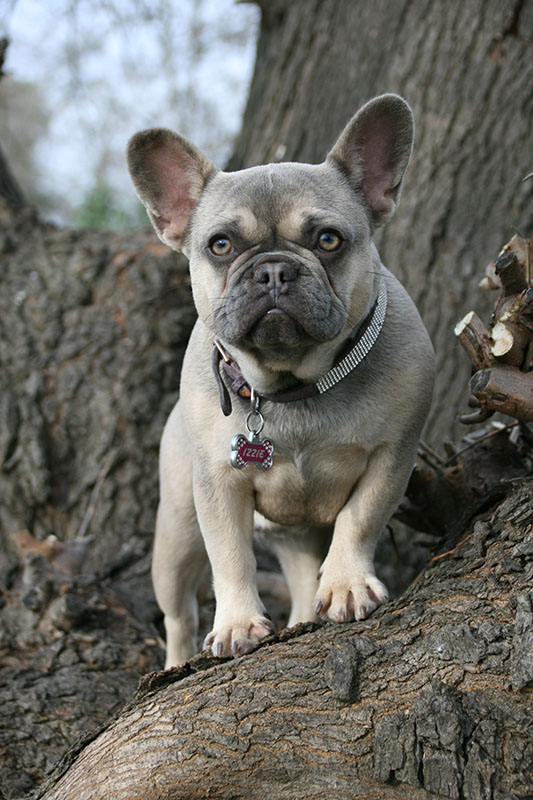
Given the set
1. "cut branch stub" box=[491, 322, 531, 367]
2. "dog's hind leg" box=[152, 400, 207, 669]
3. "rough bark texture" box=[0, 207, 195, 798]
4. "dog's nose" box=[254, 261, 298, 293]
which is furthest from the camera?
"rough bark texture" box=[0, 207, 195, 798]

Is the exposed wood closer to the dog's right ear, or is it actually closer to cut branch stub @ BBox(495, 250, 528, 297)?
cut branch stub @ BBox(495, 250, 528, 297)

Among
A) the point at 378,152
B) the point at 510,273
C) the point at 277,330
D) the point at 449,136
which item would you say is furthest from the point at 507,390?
the point at 449,136

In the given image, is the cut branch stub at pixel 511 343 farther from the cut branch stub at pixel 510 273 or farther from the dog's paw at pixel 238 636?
the dog's paw at pixel 238 636

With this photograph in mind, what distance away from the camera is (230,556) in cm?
318

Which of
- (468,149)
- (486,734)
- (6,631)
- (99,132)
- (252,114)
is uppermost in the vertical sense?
(468,149)

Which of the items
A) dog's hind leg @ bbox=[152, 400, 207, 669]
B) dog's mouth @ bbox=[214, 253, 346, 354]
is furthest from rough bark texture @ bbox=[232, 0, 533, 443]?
dog's mouth @ bbox=[214, 253, 346, 354]

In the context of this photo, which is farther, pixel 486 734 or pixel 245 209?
pixel 245 209

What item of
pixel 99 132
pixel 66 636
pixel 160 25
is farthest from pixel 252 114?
pixel 66 636

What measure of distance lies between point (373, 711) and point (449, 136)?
11.8ft

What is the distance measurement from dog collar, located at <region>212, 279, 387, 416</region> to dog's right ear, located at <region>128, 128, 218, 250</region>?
1.84ft

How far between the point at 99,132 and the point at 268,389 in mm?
6218

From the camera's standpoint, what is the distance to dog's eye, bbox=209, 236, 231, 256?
306 cm

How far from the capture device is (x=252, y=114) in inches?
237

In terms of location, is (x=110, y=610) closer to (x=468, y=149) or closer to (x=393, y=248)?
(x=393, y=248)
